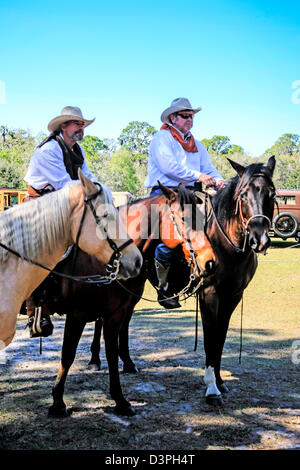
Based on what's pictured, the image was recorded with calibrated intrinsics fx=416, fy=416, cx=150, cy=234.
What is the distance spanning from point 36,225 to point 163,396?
274 centimetres

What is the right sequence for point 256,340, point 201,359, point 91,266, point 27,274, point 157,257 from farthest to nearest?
1. point 256,340
2. point 201,359
3. point 157,257
4. point 91,266
5. point 27,274

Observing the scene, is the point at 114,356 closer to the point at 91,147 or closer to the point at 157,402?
the point at 157,402

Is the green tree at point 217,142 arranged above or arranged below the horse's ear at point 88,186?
above

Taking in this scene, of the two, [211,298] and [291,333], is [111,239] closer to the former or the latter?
[211,298]

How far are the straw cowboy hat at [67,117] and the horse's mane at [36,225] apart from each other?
1.69 m

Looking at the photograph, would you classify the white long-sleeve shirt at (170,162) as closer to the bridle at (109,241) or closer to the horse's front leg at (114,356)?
the horse's front leg at (114,356)

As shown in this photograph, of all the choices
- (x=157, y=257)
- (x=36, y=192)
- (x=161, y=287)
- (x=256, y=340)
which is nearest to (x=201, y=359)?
(x=256, y=340)

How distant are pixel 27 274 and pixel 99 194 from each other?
2.75 feet

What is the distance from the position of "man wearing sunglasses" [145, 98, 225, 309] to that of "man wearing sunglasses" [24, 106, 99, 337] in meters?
0.93

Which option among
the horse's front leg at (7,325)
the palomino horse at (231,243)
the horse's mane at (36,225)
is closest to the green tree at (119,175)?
the palomino horse at (231,243)

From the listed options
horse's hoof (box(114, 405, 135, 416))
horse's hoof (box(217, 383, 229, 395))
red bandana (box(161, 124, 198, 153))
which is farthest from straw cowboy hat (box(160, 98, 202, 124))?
horse's hoof (box(114, 405, 135, 416))

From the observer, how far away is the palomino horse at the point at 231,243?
4449mm

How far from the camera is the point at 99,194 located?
329 centimetres

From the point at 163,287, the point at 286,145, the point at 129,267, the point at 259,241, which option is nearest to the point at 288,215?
the point at 163,287
